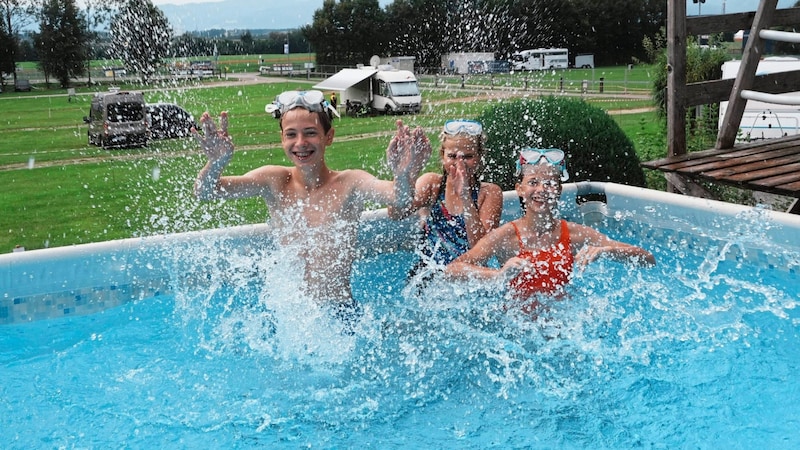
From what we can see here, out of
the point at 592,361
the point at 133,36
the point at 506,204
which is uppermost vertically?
the point at 133,36

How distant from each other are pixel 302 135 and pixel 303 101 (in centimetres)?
18

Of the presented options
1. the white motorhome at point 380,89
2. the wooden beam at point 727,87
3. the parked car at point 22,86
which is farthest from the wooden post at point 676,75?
the parked car at point 22,86

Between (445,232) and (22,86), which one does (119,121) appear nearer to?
(445,232)

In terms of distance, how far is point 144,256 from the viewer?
5590mm

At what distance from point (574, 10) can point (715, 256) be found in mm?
57710

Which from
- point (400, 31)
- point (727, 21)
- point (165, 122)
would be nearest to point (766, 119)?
point (727, 21)

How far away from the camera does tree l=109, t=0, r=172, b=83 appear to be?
23.1m

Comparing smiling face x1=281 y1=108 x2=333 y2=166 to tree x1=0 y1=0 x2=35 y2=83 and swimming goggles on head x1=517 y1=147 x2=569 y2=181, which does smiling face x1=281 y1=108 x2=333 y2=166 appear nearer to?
swimming goggles on head x1=517 y1=147 x2=569 y2=181

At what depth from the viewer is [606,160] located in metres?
7.34

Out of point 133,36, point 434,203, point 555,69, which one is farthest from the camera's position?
point 555,69

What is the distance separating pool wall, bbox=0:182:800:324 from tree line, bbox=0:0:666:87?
25668 mm

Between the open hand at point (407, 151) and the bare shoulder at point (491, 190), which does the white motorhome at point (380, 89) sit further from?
the open hand at point (407, 151)

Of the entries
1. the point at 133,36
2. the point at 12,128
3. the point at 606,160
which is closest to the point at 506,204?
the point at 606,160

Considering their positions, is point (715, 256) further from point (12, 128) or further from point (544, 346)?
point (12, 128)
